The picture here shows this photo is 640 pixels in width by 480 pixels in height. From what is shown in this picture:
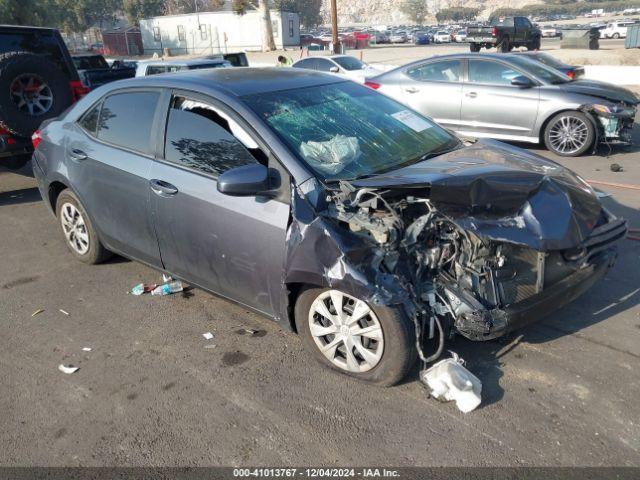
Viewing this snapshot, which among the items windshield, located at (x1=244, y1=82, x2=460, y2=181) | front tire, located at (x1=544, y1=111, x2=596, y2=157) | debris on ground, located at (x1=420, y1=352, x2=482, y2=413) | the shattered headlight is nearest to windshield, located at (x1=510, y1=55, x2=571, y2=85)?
front tire, located at (x1=544, y1=111, x2=596, y2=157)

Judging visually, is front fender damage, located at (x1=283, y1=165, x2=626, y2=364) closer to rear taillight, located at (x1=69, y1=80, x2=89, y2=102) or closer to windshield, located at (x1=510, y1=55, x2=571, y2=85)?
rear taillight, located at (x1=69, y1=80, x2=89, y2=102)

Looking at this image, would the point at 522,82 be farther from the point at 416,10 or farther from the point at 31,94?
the point at 416,10

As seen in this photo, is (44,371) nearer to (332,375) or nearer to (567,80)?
(332,375)

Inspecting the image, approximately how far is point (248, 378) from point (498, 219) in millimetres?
1766

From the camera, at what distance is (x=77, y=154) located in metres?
4.60

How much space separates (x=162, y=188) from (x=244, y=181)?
93 centimetres

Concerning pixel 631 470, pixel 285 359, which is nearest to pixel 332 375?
pixel 285 359

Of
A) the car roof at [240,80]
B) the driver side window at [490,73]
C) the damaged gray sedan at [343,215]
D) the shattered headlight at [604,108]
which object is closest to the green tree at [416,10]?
the driver side window at [490,73]

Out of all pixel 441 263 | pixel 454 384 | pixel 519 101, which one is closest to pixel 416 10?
pixel 519 101

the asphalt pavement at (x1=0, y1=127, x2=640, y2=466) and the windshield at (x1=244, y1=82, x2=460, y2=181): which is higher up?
the windshield at (x1=244, y1=82, x2=460, y2=181)

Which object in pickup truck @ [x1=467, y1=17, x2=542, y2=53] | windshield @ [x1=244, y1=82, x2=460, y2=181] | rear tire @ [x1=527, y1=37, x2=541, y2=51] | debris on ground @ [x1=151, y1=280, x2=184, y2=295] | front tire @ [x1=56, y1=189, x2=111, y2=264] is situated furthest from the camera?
rear tire @ [x1=527, y1=37, x2=541, y2=51]

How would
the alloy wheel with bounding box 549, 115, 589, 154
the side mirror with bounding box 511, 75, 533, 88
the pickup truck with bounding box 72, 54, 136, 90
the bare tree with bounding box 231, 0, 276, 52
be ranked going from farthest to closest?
the bare tree with bounding box 231, 0, 276, 52 < the pickup truck with bounding box 72, 54, 136, 90 < the side mirror with bounding box 511, 75, 533, 88 < the alloy wheel with bounding box 549, 115, 589, 154

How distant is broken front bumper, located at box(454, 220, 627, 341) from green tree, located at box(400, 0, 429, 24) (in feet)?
464

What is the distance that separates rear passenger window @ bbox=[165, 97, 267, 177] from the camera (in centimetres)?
348
